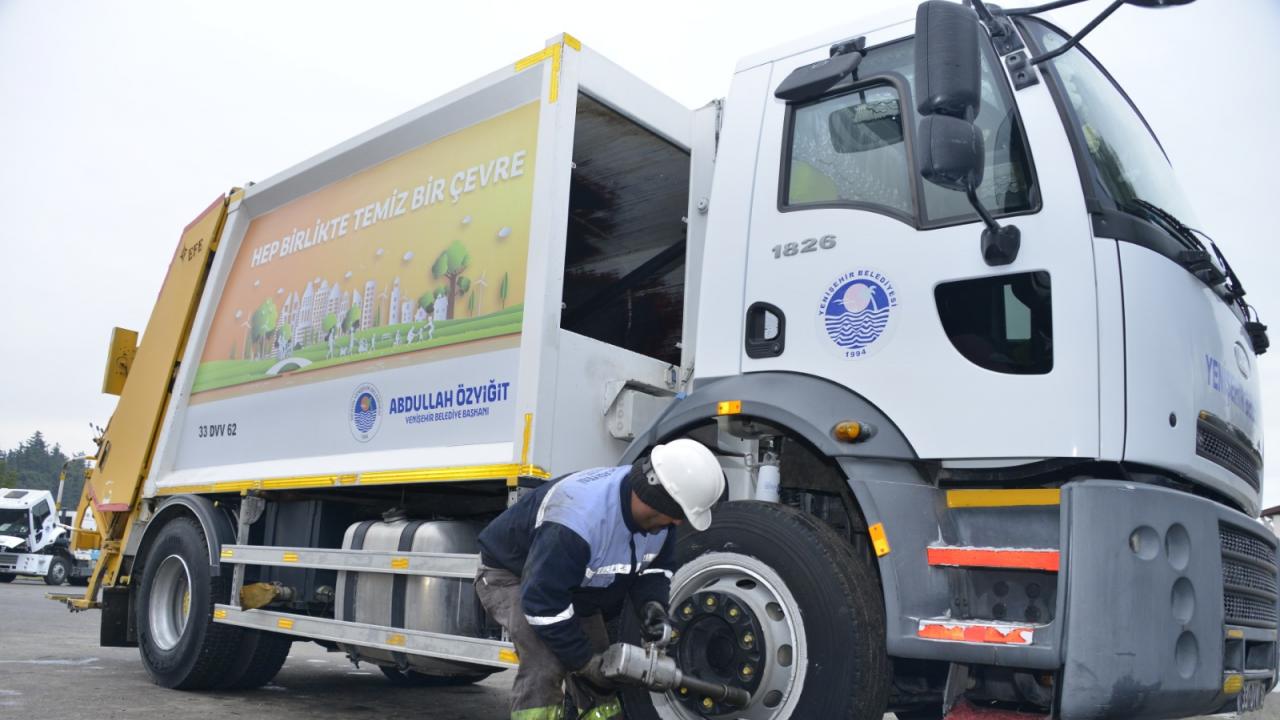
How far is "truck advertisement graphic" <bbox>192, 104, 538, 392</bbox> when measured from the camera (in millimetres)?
5121

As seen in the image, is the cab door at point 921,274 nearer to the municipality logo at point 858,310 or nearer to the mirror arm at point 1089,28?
the municipality logo at point 858,310

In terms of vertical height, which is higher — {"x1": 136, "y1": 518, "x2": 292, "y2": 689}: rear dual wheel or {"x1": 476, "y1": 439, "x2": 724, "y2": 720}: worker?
{"x1": 476, "y1": 439, "x2": 724, "y2": 720}: worker

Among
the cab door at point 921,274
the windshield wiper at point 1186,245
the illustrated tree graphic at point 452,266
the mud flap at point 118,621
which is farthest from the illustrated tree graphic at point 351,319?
the windshield wiper at point 1186,245

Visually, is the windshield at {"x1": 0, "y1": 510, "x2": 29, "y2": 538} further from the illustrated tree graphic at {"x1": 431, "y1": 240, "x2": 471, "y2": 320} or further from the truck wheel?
the illustrated tree graphic at {"x1": 431, "y1": 240, "x2": 471, "y2": 320}

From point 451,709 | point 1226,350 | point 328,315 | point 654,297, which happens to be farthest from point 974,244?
point 451,709

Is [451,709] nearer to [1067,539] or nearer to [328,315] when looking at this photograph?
[328,315]

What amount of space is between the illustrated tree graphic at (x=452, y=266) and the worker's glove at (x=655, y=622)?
206cm

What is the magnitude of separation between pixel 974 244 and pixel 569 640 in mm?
1861

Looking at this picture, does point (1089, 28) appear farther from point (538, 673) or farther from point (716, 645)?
point (538, 673)

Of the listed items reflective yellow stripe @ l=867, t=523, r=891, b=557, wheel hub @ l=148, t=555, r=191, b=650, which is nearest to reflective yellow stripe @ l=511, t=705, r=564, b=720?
reflective yellow stripe @ l=867, t=523, r=891, b=557

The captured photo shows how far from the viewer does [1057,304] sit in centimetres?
350

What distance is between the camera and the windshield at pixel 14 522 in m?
26.4

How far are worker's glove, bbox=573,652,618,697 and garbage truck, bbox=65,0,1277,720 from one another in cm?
15

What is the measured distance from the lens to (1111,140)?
4008 millimetres
